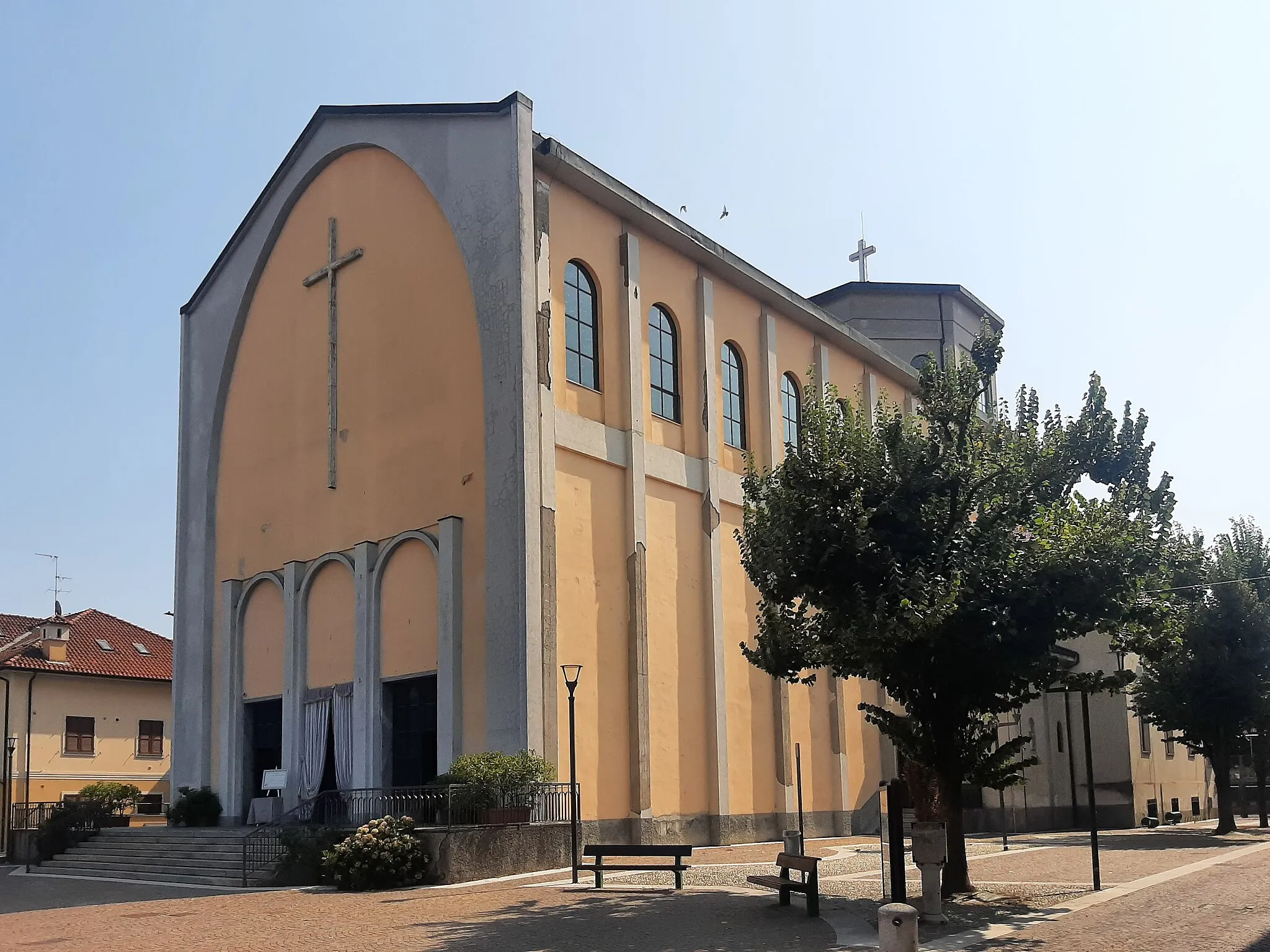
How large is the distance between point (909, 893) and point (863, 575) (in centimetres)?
447

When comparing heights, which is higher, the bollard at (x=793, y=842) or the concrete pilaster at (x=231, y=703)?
the concrete pilaster at (x=231, y=703)

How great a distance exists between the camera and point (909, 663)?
51.4 feet

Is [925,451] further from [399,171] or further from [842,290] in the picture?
[842,290]

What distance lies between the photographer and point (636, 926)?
13828mm

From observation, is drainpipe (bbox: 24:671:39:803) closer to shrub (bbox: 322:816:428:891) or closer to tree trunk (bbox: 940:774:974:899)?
shrub (bbox: 322:816:428:891)

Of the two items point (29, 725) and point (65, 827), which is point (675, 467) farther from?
point (29, 725)

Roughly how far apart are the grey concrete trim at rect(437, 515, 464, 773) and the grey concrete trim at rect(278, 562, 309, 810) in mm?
Result: 4922

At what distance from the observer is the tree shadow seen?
40.9 ft

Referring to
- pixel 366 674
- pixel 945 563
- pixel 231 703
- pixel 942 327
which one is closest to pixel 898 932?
pixel 945 563

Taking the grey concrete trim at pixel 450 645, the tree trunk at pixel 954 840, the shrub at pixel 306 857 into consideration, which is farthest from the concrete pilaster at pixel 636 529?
the tree trunk at pixel 954 840

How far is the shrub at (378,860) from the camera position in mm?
18812

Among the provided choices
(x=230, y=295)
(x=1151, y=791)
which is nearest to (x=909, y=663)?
(x=230, y=295)

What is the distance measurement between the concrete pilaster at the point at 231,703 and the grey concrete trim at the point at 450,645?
773cm

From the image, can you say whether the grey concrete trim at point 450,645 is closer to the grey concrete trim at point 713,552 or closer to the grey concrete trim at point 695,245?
the grey concrete trim at point 713,552
